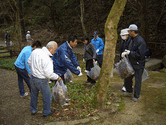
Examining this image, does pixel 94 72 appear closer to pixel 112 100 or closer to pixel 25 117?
pixel 112 100

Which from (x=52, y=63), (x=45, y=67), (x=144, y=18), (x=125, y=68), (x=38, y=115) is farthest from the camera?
(x=144, y=18)

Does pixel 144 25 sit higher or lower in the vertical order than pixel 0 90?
higher

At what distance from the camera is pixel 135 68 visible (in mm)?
4109

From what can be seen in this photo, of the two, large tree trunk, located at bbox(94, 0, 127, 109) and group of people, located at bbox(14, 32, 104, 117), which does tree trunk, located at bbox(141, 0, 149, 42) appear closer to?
large tree trunk, located at bbox(94, 0, 127, 109)

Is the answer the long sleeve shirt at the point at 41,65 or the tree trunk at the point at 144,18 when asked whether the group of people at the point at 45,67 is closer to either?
the long sleeve shirt at the point at 41,65

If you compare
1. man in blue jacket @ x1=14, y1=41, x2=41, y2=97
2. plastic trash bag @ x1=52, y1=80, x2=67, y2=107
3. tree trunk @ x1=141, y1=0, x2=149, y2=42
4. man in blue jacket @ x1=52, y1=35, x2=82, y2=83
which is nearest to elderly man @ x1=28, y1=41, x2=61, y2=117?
plastic trash bag @ x1=52, y1=80, x2=67, y2=107

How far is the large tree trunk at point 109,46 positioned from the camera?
3.35 meters

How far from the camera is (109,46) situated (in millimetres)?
3486

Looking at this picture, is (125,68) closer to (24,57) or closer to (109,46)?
(109,46)

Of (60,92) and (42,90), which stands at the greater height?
(42,90)

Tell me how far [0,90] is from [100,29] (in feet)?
44.3

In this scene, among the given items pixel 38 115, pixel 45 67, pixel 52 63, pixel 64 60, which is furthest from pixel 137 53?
pixel 38 115

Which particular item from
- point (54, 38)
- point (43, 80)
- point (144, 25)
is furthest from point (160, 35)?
point (43, 80)

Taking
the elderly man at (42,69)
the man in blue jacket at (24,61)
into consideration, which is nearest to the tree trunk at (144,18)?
the man in blue jacket at (24,61)
